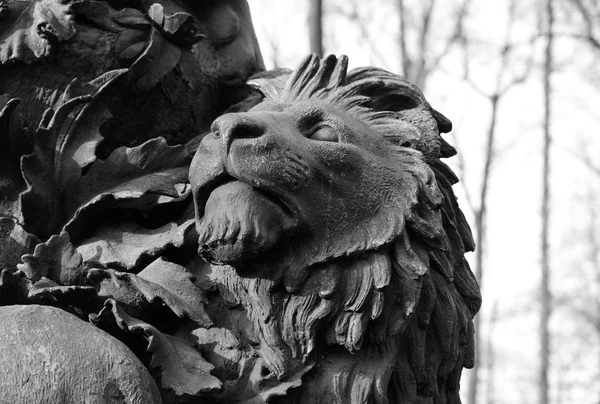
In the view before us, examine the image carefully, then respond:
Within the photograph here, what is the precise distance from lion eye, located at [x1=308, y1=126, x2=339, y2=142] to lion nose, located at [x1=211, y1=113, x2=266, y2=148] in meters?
0.14

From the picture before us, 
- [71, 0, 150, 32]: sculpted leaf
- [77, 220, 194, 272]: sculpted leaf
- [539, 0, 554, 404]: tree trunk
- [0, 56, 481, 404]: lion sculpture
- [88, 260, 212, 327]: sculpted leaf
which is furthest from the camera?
[539, 0, 554, 404]: tree trunk

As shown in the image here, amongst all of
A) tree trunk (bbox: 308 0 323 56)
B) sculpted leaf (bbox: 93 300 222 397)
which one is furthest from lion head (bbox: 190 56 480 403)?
tree trunk (bbox: 308 0 323 56)

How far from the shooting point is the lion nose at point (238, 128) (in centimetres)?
152

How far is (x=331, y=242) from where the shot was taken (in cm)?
158

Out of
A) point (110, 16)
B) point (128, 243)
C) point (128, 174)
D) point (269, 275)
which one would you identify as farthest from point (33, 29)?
point (269, 275)

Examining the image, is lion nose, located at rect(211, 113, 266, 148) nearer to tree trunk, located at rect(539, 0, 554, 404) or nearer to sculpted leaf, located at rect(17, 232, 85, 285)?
sculpted leaf, located at rect(17, 232, 85, 285)

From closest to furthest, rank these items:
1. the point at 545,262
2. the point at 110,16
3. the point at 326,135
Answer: the point at 326,135 → the point at 110,16 → the point at 545,262

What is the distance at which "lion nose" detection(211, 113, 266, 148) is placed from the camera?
1.52m

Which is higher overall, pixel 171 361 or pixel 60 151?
pixel 60 151

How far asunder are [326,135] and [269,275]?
1.00ft

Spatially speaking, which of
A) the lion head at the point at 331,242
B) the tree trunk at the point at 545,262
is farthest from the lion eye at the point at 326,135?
the tree trunk at the point at 545,262

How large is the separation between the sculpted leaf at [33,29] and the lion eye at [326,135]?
1.97 feet

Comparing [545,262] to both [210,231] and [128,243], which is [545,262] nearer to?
[128,243]

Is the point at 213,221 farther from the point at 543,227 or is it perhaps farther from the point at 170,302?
Result: the point at 543,227
